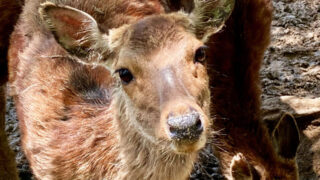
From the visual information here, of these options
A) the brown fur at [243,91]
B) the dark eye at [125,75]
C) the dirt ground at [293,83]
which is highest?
the dark eye at [125,75]

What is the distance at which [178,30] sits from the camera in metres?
4.37

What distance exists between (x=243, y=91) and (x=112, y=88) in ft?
3.79

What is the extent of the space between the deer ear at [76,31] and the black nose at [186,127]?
3.36 feet

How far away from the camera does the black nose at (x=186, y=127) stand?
3750mm

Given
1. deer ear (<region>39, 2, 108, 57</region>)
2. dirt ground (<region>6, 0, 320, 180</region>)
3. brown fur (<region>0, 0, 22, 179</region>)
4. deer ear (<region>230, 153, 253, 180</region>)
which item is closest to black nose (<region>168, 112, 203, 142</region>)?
deer ear (<region>230, 153, 253, 180</region>)

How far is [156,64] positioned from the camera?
4152 millimetres

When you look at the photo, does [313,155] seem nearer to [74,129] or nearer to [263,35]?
[263,35]

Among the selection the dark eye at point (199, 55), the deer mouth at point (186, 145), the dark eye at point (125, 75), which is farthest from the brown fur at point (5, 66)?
the deer mouth at point (186, 145)

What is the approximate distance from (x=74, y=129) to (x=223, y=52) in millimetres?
1520

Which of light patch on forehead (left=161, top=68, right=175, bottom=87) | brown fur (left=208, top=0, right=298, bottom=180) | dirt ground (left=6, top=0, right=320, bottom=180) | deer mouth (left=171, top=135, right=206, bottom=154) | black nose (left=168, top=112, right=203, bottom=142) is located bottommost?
dirt ground (left=6, top=0, right=320, bottom=180)

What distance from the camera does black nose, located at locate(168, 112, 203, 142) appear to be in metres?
3.75

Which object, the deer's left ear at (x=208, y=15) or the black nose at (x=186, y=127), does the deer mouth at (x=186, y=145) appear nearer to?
the black nose at (x=186, y=127)

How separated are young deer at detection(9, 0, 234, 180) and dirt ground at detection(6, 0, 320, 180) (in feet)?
5.29

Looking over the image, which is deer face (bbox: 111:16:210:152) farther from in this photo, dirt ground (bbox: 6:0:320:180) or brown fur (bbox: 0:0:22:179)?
dirt ground (bbox: 6:0:320:180)
